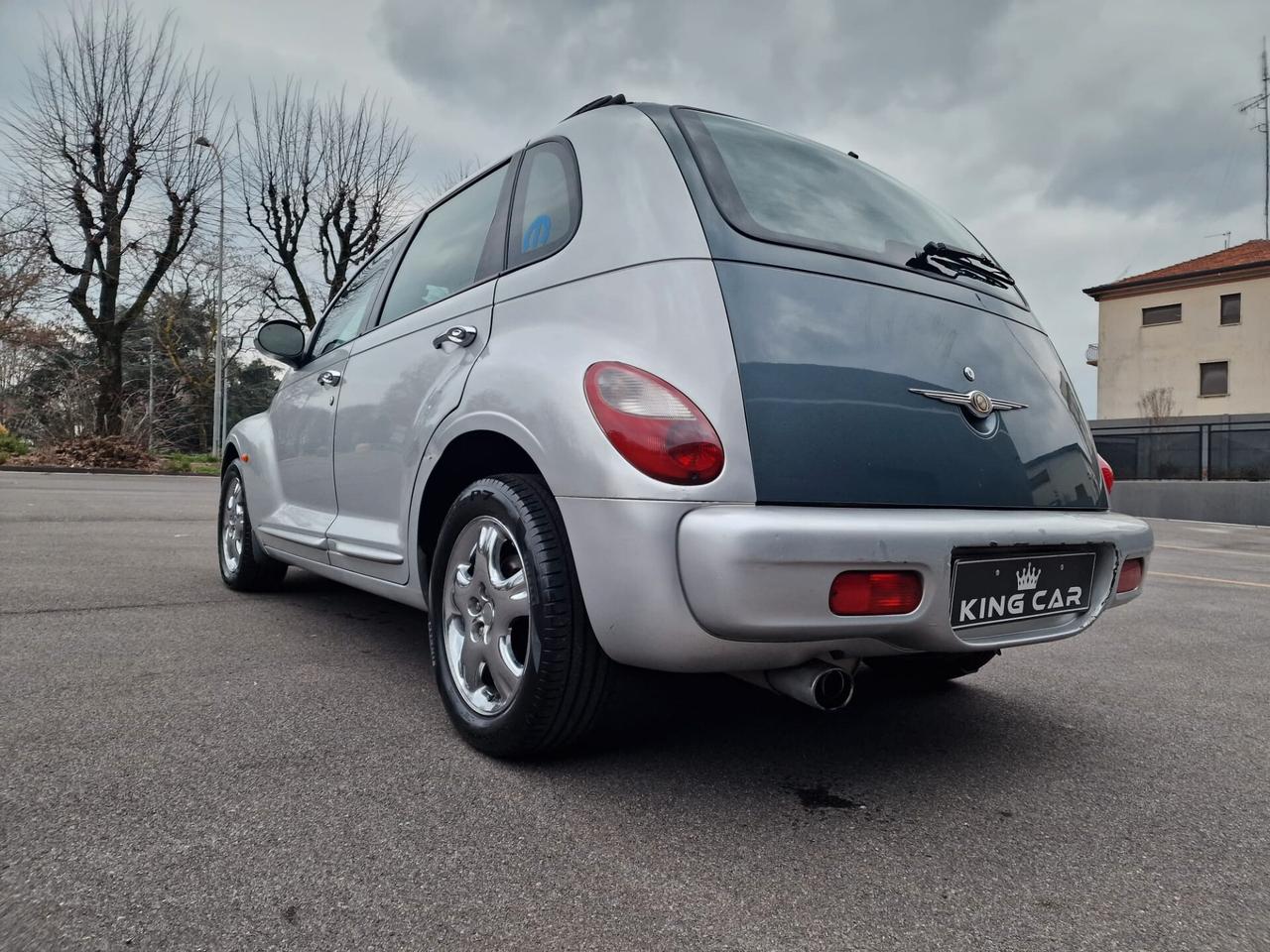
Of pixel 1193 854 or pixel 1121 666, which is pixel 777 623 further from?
pixel 1121 666

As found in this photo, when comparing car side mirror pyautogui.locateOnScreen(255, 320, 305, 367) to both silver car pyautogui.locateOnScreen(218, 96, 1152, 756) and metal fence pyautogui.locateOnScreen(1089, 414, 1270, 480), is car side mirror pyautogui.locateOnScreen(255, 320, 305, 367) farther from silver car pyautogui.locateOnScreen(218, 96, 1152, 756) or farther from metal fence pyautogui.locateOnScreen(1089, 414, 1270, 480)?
metal fence pyautogui.locateOnScreen(1089, 414, 1270, 480)

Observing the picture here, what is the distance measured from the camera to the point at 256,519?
151 inches

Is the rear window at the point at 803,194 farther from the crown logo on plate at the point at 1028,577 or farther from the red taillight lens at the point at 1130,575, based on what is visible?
the red taillight lens at the point at 1130,575

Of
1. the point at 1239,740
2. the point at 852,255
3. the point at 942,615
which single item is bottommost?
the point at 1239,740

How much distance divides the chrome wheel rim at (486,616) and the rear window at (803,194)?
2.98 feet

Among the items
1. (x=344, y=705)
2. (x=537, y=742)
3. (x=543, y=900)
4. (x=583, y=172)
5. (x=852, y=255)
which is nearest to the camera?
(x=543, y=900)

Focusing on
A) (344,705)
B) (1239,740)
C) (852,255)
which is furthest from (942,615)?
(344,705)

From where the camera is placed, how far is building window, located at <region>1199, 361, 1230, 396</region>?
29.5 metres

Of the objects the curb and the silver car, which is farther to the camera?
the curb

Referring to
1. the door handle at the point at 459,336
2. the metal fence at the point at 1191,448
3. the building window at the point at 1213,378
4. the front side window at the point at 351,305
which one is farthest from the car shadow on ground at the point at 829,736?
the building window at the point at 1213,378

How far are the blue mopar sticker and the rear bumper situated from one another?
31.1 inches

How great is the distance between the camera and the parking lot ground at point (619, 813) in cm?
136

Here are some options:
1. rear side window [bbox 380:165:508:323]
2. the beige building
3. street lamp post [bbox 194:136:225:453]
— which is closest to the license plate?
rear side window [bbox 380:165:508:323]

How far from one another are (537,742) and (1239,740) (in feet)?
6.28
